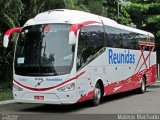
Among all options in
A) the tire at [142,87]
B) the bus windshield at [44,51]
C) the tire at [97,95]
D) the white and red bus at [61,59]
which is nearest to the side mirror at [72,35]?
the white and red bus at [61,59]

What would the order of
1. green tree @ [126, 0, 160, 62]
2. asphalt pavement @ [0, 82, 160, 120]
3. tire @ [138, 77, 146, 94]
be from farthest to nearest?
green tree @ [126, 0, 160, 62] → tire @ [138, 77, 146, 94] → asphalt pavement @ [0, 82, 160, 120]

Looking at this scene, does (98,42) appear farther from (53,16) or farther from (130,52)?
(130,52)

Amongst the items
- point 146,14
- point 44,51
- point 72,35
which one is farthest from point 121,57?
point 146,14

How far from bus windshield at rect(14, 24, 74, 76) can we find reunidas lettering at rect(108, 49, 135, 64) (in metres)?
3.60

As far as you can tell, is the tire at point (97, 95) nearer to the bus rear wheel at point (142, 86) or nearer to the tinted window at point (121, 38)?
the tinted window at point (121, 38)

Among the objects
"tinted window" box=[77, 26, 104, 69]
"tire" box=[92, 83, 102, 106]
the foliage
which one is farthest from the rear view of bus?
the foliage

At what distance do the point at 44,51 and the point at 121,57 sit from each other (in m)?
5.69

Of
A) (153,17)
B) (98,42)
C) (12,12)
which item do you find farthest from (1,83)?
(153,17)

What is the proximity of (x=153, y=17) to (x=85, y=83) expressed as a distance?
58.1ft

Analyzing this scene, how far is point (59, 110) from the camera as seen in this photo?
1598 centimetres

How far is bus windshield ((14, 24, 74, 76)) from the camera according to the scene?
1500 centimetres

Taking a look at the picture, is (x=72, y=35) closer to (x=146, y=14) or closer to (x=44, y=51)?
(x=44, y=51)

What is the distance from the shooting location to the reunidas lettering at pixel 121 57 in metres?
18.6

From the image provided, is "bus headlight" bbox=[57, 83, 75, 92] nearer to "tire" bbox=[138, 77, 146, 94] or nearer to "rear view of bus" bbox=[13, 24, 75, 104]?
"rear view of bus" bbox=[13, 24, 75, 104]
